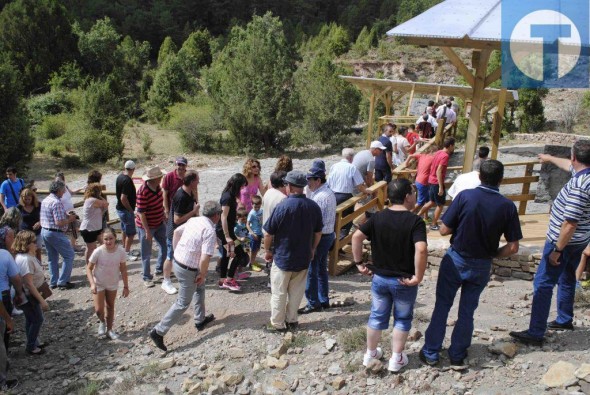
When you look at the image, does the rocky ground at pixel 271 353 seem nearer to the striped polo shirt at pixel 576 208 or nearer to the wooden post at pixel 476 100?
the striped polo shirt at pixel 576 208

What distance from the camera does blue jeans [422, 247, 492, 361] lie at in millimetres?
4074

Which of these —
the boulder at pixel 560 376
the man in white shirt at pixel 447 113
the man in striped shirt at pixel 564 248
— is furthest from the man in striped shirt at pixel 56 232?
the man in white shirt at pixel 447 113

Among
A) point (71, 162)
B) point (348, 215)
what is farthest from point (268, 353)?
point (71, 162)

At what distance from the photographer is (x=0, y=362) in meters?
4.86

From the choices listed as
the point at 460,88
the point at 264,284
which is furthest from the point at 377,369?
the point at 460,88

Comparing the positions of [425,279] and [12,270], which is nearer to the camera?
[12,270]

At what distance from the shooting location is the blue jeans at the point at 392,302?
160 inches

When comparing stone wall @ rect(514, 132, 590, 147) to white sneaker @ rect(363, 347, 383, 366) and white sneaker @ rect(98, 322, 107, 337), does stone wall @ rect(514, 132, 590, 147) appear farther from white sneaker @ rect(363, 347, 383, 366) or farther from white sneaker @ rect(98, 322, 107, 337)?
white sneaker @ rect(98, 322, 107, 337)

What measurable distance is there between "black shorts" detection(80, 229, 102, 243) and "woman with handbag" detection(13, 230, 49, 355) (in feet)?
4.84

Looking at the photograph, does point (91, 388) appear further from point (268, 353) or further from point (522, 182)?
point (522, 182)

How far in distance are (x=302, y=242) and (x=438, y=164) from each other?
3.20 metres

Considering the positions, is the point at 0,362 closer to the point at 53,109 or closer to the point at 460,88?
the point at 460,88

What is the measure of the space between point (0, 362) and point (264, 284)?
9.42 feet

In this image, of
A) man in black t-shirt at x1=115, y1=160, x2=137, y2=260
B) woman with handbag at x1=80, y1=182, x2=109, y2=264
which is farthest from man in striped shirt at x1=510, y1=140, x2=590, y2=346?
woman with handbag at x1=80, y1=182, x2=109, y2=264
